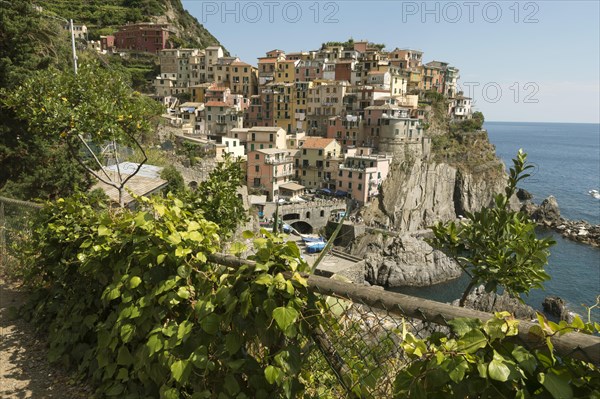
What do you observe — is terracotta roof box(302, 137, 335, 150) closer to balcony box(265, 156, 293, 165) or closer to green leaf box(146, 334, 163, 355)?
balcony box(265, 156, 293, 165)

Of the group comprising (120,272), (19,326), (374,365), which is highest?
(120,272)

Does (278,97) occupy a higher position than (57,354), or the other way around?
(278,97)

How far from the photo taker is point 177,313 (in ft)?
8.55

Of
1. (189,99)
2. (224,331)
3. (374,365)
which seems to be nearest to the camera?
(374,365)

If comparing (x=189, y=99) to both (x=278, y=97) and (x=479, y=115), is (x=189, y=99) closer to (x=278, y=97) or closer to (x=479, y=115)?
(x=278, y=97)

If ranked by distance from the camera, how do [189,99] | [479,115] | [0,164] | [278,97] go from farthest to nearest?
[479,115], [189,99], [278,97], [0,164]

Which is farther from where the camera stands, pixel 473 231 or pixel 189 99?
pixel 189 99

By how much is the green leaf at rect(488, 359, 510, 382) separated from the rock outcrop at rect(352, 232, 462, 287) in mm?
33150

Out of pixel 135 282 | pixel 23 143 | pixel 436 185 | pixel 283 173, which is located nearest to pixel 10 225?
pixel 135 282

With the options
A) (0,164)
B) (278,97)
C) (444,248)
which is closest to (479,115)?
(278,97)

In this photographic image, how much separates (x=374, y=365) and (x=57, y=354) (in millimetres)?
2800

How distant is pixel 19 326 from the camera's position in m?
4.25

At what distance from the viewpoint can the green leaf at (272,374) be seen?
6.56 ft

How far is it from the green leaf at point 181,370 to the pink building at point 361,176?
140ft
